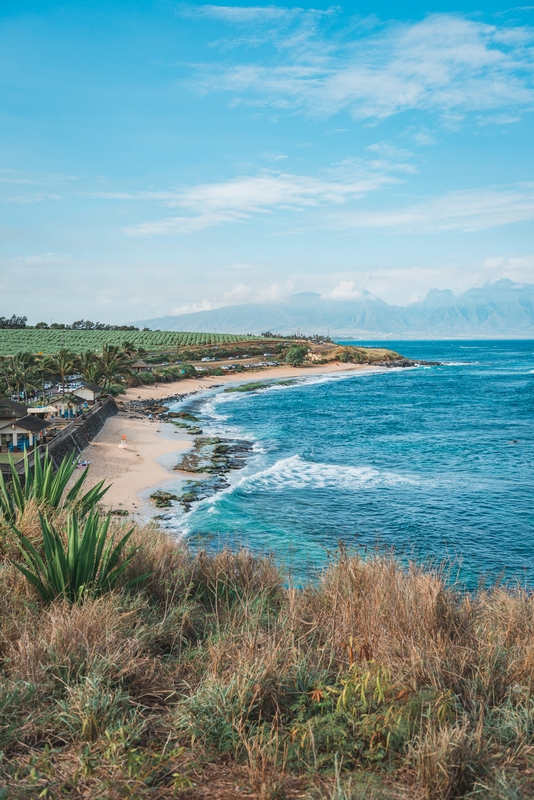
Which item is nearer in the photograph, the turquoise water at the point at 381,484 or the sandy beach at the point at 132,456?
the turquoise water at the point at 381,484

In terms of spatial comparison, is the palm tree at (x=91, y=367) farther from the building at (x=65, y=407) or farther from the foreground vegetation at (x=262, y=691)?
the foreground vegetation at (x=262, y=691)

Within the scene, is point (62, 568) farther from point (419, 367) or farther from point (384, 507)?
point (419, 367)

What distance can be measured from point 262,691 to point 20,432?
27559 mm

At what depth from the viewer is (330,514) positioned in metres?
21.8

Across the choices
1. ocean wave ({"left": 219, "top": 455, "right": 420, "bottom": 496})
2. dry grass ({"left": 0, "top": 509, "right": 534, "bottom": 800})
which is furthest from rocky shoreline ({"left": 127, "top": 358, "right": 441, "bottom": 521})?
dry grass ({"left": 0, "top": 509, "right": 534, "bottom": 800})

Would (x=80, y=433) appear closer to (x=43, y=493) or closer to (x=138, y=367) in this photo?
(x=43, y=493)

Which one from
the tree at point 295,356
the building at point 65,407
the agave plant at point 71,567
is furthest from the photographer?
the tree at point 295,356

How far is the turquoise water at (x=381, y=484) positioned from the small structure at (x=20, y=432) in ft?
33.3

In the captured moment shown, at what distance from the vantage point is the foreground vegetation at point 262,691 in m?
3.67

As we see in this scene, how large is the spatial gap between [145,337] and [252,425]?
3772 inches

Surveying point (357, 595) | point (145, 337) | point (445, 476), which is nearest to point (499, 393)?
point (445, 476)

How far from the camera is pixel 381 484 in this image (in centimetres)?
2678

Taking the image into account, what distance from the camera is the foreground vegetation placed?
3.67 meters

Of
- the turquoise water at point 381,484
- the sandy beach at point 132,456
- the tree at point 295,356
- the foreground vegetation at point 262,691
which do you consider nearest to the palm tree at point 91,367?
the sandy beach at point 132,456
